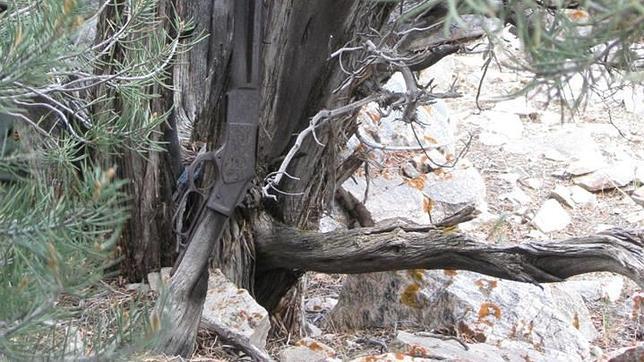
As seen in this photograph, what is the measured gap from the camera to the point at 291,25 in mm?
4270

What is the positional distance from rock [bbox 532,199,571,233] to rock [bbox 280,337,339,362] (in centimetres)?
323

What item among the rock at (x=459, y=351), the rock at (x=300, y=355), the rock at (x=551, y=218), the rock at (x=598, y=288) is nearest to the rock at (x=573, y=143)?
the rock at (x=551, y=218)

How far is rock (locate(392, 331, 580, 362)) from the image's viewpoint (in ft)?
13.7

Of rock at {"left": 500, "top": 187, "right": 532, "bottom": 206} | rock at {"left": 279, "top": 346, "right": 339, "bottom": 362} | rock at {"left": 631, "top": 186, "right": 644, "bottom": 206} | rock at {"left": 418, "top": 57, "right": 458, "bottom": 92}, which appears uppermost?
rock at {"left": 418, "top": 57, "right": 458, "bottom": 92}

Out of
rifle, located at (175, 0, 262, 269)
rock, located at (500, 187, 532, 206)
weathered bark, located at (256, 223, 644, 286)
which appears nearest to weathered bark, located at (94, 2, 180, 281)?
rifle, located at (175, 0, 262, 269)

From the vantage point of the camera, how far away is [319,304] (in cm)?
634

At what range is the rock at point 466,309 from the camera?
5137 millimetres

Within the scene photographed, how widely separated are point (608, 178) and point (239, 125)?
4546mm

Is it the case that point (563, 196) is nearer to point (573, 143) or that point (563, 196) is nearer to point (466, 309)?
point (573, 143)

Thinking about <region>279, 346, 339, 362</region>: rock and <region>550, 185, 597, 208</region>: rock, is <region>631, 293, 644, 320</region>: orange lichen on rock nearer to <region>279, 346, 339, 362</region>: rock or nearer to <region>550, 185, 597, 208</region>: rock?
<region>550, 185, 597, 208</region>: rock

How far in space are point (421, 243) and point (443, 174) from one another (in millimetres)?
2983

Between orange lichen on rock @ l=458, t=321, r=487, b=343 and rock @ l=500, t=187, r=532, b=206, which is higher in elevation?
rock @ l=500, t=187, r=532, b=206

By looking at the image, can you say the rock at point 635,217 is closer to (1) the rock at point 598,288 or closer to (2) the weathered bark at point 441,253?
(1) the rock at point 598,288

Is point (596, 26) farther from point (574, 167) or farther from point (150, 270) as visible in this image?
point (574, 167)
